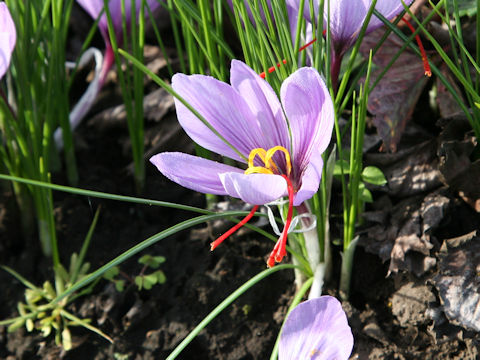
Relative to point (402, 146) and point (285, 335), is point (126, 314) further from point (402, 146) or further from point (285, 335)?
point (402, 146)

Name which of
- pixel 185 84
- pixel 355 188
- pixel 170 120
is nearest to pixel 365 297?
pixel 355 188

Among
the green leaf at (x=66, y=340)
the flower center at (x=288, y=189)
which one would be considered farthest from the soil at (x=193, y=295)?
the flower center at (x=288, y=189)

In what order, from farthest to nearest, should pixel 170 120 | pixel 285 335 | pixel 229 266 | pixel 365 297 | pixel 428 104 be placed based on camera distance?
1. pixel 170 120
2. pixel 428 104
3. pixel 229 266
4. pixel 365 297
5. pixel 285 335

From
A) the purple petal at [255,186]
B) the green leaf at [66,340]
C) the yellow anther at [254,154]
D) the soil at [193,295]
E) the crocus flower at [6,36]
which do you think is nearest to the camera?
the purple petal at [255,186]

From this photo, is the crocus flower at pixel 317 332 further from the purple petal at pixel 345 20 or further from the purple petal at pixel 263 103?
the purple petal at pixel 345 20

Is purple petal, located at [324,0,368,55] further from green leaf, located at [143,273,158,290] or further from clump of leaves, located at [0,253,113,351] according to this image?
clump of leaves, located at [0,253,113,351]

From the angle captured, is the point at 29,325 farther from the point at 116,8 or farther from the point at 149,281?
the point at 116,8

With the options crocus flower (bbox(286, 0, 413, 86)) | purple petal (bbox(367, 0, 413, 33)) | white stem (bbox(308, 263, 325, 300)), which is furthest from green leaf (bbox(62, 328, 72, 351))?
purple petal (bbox(367, 0, 413, 33))
